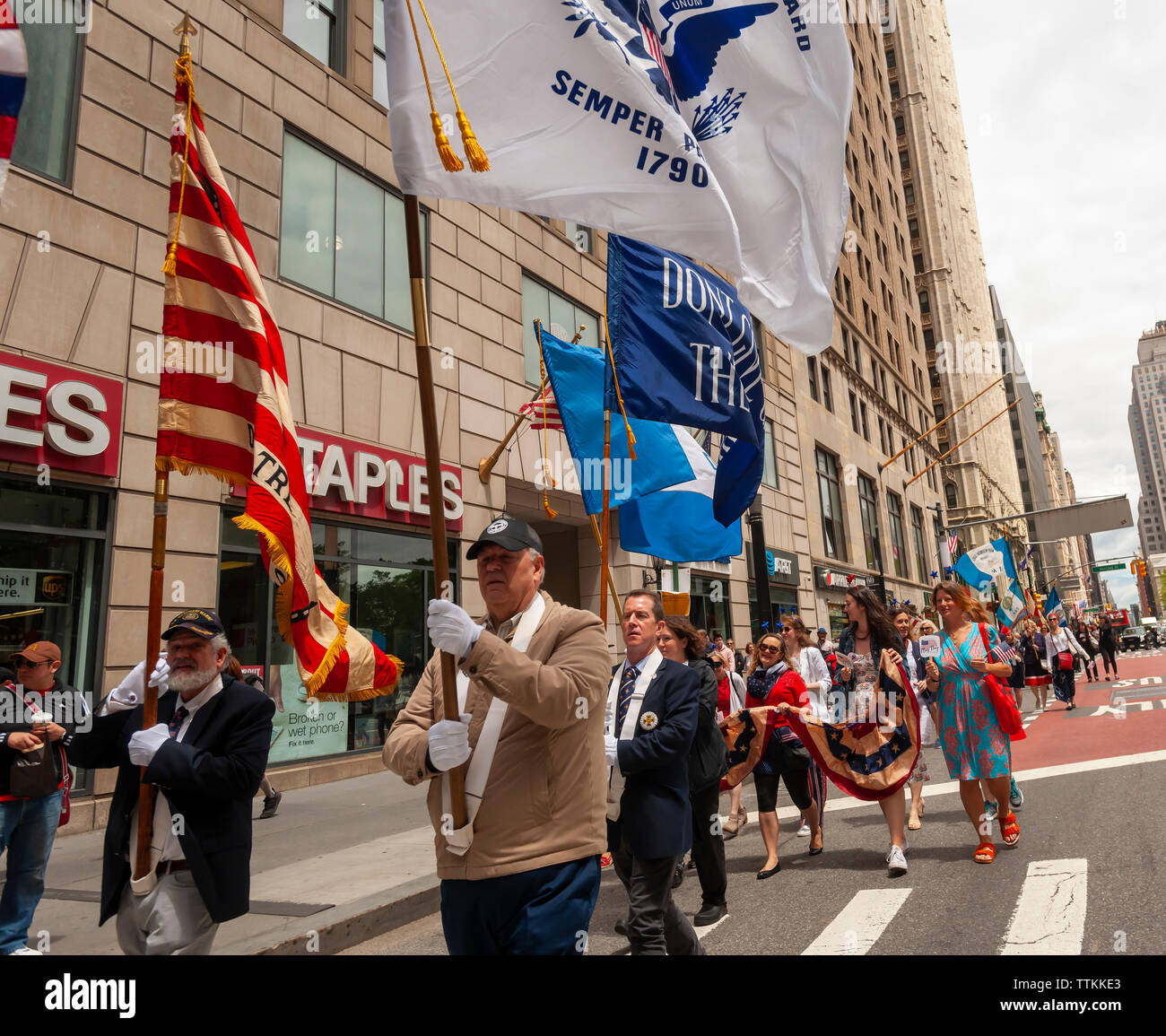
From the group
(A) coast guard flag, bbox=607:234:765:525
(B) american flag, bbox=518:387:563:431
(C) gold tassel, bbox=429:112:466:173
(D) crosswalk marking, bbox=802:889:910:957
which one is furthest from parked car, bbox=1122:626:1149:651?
(C) gold tassel, bbox=429:112:466:173

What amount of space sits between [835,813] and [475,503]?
7.91 m

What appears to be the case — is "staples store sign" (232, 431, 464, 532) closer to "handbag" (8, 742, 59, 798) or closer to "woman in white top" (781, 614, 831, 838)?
"woman in white top" (781, 614, 831, 838)

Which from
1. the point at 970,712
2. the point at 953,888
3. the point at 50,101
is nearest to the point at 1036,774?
the point at 970,712

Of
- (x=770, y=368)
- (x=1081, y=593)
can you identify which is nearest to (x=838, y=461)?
(x=770, y=368)

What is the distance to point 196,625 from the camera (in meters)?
3.59

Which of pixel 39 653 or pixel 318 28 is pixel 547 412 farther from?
pixel 318 28

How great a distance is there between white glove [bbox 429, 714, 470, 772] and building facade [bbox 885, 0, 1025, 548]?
63089 mm

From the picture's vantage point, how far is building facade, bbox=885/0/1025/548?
217 feet

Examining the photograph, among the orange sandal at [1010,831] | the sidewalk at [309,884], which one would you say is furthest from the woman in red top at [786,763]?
the sidewalk at [309,884]

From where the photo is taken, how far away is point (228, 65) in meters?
11.7
